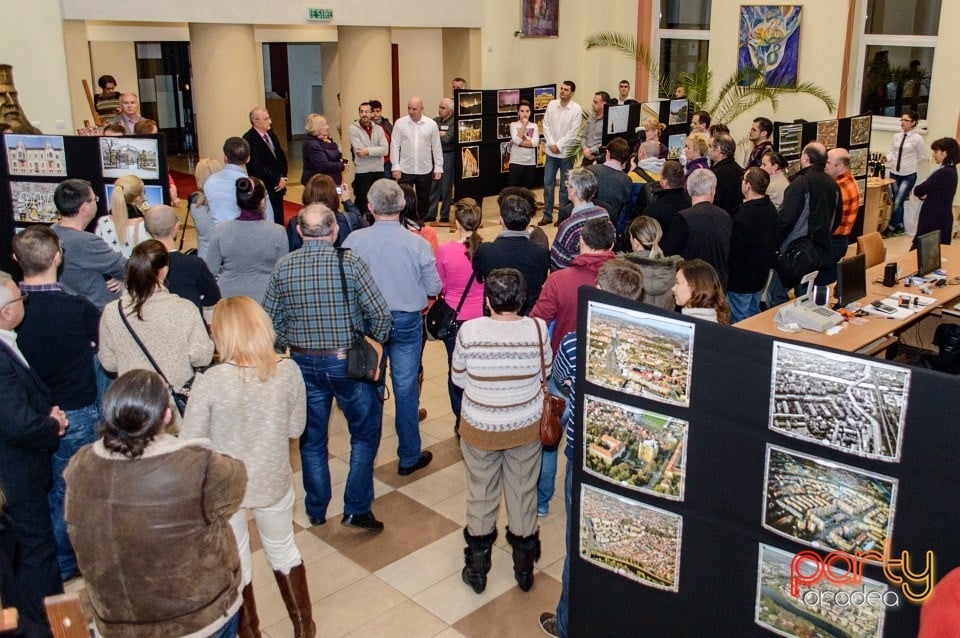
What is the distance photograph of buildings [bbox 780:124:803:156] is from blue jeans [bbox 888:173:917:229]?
2.00 metres

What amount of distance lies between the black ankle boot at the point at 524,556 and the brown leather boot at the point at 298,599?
970 millimetres

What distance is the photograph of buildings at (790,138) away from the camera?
10016 mm

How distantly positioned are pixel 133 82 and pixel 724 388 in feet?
49.0

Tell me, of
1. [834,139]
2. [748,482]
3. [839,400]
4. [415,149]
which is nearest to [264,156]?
[415,149]

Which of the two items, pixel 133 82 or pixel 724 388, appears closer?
pixel 724 388

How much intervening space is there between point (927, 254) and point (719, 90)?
25.6 feet

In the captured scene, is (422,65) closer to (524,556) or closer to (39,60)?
(39,60)

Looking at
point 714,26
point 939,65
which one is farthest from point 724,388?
point 714,26

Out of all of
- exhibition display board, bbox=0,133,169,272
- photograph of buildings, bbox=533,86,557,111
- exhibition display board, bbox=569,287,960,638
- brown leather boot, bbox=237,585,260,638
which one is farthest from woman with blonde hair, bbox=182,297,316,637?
photograph of buildings, bbox=533,86,557,111

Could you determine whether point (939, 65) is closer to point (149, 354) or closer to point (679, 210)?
point (679, 210)

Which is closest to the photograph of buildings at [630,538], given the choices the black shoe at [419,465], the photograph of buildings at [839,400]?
the photograph of buildings at [839,400]

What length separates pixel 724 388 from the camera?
2912 millimetres

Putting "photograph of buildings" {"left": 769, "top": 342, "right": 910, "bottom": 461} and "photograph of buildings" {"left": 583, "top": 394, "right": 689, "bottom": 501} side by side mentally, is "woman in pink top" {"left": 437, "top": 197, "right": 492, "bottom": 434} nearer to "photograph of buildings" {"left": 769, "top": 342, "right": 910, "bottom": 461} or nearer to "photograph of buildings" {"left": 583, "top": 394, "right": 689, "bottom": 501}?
"photograph of buildings" {"left": 583, "top": 394, "right": 689, "bottom": 501}

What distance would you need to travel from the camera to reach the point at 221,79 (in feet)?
37.4
